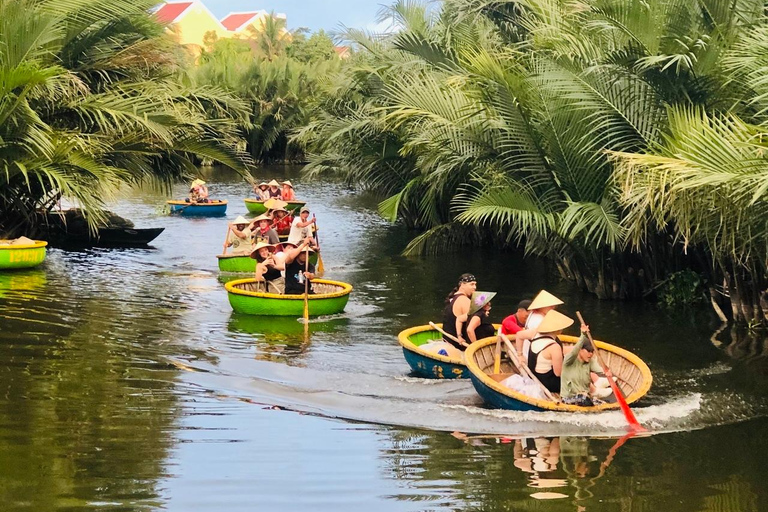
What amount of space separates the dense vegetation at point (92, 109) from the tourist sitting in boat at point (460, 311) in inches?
378

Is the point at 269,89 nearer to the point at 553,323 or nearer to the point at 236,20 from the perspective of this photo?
the point at 236,20

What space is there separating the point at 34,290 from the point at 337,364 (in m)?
7.09

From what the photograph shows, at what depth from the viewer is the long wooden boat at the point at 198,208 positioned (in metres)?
33.0

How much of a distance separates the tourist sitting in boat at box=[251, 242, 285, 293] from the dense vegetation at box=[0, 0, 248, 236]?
453 cm

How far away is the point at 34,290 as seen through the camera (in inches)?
691

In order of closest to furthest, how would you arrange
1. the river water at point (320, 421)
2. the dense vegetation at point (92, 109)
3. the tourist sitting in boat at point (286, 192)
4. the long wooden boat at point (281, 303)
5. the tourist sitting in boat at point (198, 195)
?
1. the river water at point (320, 421)
2. the long wooden boat at point (281, 303)
3. the dense vegetation at point (92, 109)
4. the tourist sitting in boat at point (198, 195)
5. the tourist sitting in boat at point (286, 192)

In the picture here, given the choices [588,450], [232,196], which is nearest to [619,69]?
[588,450]

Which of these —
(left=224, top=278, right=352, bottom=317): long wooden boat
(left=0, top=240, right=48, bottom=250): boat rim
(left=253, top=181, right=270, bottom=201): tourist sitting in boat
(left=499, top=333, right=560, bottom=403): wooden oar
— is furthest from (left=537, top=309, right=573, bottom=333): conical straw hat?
(left=253, top=181, right=270, bottom=201): tourist sitting in boat

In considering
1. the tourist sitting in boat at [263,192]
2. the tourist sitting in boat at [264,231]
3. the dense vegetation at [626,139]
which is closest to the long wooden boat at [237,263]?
the tourist sitting in boat at [264,231]

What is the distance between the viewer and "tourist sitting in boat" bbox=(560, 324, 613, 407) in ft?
32.9

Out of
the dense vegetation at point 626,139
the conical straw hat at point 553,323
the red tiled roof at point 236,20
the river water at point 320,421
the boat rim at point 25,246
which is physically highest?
the red tiled roof at point 236,20

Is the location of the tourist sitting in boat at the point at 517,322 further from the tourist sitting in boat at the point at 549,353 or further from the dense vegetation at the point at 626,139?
the dense vegetation at the point at 626,139

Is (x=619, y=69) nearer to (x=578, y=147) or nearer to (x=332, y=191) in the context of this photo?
(x=578, y=147)

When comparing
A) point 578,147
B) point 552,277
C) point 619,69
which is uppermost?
point 619,69
